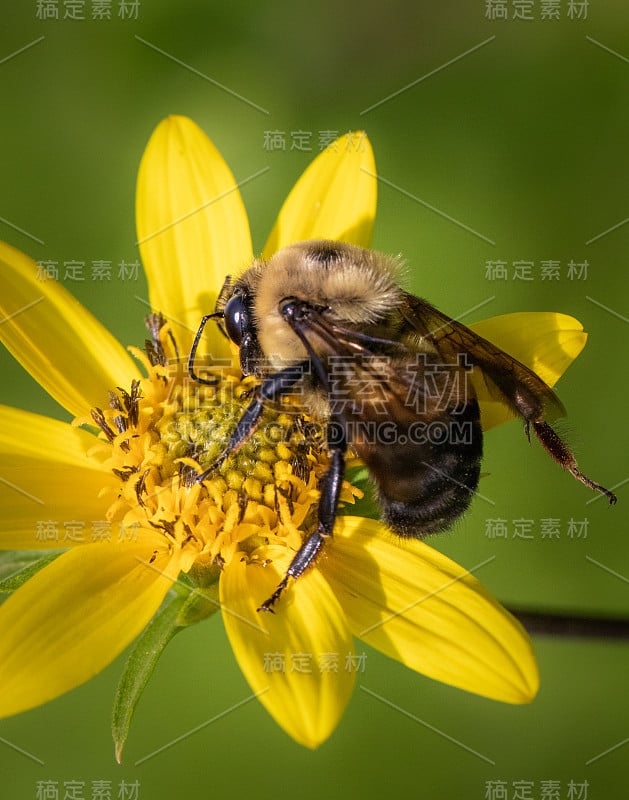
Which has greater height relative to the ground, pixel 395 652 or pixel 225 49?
pixel 225 49

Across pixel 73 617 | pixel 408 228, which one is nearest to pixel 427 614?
pixel 73 617

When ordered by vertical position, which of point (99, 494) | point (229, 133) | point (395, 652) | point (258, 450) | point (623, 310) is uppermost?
point (229, 133)

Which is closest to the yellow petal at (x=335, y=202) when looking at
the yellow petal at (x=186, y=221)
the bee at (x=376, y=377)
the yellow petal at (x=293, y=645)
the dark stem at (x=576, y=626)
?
the yellow petal at (x=186, y=221)

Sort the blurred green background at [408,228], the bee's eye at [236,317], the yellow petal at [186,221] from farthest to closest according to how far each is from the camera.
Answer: the blurred green background at [408,228] < the yellow petal at [186,221] < the bee's eye at [236,317]

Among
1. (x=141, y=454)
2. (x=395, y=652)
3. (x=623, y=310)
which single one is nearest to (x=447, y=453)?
(x=395, y=652)

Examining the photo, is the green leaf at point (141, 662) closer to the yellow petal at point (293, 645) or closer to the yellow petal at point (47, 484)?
the yellow petal at point (293, 645)

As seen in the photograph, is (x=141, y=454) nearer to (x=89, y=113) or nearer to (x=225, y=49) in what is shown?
(x=89, y=113)

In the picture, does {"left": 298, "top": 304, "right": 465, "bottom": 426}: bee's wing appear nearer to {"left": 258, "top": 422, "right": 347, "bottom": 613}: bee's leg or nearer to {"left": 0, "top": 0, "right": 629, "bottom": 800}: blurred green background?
{"left": 258, "top": 422, "right": 347, "bottom": 613}: bee's leg

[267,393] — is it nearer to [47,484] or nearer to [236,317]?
[236,317]
